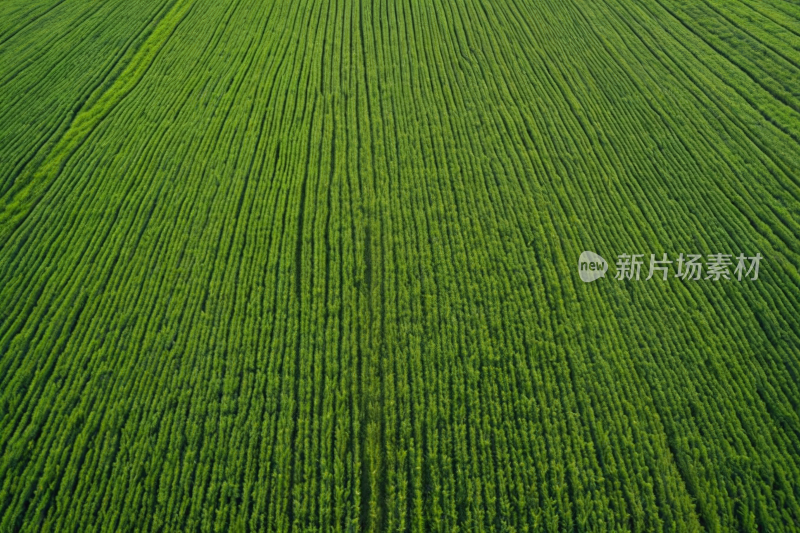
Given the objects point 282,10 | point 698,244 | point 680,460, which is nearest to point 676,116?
point 698,244

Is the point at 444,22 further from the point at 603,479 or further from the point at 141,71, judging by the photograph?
the point at 603,479

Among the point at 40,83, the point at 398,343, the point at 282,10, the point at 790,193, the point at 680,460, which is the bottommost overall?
the point at 680,460

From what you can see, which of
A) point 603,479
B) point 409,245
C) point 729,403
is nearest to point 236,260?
point 409,245

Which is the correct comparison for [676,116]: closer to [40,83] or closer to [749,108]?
[749,108]

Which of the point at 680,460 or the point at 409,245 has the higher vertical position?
the point at 409,245

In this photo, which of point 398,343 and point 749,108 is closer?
point 398,343

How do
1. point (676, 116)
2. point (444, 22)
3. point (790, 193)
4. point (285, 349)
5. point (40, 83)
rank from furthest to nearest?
point (444, 22) → point (40, 83) → point (676, 116) → point (790, 193) → point (285, 349)

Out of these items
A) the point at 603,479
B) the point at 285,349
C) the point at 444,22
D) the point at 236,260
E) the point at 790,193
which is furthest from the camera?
the point at 444,22
